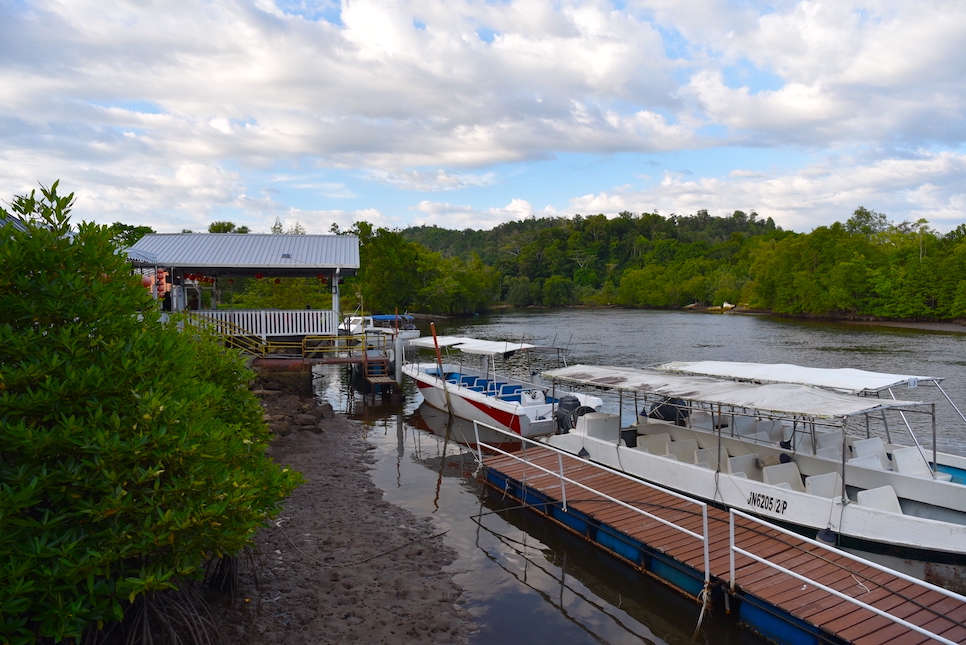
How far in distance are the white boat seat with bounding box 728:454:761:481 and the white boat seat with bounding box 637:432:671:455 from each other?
202cm

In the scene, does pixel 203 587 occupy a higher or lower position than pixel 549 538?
higher

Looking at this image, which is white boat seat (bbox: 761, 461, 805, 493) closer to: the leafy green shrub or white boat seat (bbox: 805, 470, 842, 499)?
white boat seat (bbox: 805, 470, 842, 499)

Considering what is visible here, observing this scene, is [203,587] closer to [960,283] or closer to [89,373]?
[89,373]

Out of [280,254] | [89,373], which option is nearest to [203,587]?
[89,373]

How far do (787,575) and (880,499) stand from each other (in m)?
3.08

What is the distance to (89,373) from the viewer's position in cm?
518

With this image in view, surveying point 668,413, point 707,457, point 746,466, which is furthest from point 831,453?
point 668,413

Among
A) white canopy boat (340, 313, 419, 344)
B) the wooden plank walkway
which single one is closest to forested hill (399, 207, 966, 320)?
white canopy boat (340, 313, 419, 344)

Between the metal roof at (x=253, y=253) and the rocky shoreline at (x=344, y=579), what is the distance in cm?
1215

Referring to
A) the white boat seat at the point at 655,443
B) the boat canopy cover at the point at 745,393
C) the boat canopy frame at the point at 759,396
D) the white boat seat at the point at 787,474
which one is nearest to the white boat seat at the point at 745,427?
the boat canopy frame at the point at 759,396

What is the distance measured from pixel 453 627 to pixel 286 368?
58.8ft

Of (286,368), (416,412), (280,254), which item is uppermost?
(280,254)

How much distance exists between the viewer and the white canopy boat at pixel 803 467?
9711 millimetres

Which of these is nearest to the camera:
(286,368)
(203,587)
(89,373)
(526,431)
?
(89,373)
